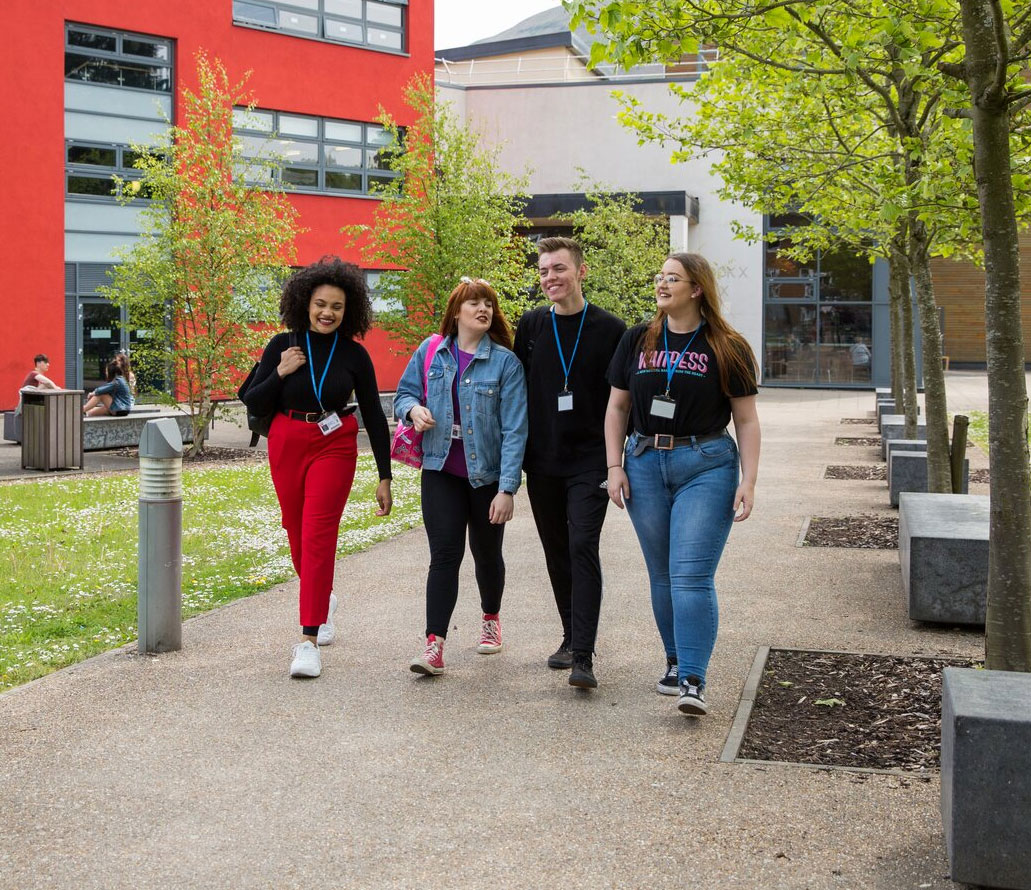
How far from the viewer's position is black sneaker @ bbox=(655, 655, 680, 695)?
222 inches

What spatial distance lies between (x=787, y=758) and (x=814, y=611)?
2.95 meters

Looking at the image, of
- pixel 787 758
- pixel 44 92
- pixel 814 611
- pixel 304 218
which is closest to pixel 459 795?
pixel 787 758

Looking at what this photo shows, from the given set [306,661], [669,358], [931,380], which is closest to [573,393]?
[669,358]

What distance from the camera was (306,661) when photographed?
598cm

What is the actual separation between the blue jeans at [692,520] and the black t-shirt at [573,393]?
460 mm

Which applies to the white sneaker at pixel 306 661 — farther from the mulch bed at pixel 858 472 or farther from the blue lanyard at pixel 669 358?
the mulch bed at pixel 858 472

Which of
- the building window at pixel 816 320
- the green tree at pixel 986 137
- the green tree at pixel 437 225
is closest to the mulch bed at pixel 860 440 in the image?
the green tree at pixel 437 225

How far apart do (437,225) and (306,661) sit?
1547cm

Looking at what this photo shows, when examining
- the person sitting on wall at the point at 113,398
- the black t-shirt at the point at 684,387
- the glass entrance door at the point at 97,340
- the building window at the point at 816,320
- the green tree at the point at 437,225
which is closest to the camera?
the black t-shirt at the point at 684,387

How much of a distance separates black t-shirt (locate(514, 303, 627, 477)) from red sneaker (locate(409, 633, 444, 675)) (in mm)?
912

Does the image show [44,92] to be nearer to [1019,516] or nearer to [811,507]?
[811,507]

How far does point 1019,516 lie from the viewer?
4746 mm

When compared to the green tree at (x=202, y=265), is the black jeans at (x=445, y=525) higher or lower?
lower

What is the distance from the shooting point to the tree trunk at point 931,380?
970cm
